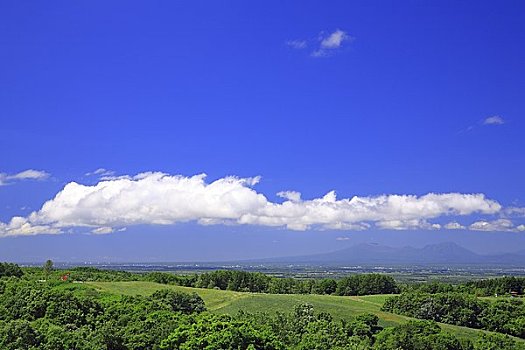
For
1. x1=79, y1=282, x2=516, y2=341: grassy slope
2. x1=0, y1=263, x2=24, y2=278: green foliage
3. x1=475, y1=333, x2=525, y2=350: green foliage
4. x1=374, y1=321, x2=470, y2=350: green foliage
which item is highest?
x1=0, y1=263, x2=24, y2=278: green foliage

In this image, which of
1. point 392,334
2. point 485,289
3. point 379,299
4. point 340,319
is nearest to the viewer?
point 392,334

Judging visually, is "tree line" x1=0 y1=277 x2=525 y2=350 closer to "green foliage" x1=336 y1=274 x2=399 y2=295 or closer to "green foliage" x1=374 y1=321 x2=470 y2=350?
"green foliage" x1=374 y1=321 x2=470 y2=350

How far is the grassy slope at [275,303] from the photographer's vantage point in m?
104

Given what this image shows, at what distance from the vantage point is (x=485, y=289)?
153000mm

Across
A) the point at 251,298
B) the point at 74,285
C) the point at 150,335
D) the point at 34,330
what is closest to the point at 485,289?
the point at 251,298

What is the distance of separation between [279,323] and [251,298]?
39738 mm

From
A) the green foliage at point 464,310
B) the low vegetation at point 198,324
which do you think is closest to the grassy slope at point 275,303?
the low vegetation at point 198,324

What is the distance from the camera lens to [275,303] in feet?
374

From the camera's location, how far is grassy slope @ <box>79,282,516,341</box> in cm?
10431

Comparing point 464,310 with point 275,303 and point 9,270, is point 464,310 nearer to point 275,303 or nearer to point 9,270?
point 275,303

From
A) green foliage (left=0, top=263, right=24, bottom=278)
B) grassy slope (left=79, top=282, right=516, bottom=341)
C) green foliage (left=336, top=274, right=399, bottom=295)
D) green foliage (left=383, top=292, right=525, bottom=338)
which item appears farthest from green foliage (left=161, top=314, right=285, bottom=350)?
green foliage (left=336, top=274, right=399, bottom=295)

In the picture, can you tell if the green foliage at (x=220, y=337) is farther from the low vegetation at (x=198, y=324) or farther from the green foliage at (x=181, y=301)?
the green foliage at (x=181, y=301)

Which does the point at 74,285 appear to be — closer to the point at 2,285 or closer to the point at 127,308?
the point at 2,285

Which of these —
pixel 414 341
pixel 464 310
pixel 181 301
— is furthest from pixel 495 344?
pixel 181 301
